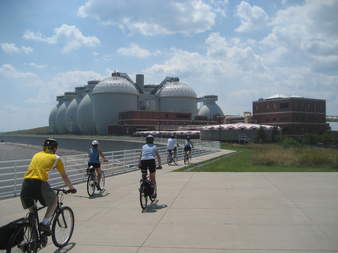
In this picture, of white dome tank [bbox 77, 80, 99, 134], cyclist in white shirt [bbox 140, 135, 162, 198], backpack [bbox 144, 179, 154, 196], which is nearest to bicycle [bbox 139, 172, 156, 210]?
backpack [bbox 144, 179, 154, 196]

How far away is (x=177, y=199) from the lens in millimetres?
10578

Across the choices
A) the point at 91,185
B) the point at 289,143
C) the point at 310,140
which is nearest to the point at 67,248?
the point at 91,185

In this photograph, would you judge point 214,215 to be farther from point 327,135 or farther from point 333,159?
point 327,135

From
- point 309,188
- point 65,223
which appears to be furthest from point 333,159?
point 65,223

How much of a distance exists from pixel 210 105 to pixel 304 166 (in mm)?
129933

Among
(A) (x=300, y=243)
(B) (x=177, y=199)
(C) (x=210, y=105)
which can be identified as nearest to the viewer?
(A) (x=300, y=243)

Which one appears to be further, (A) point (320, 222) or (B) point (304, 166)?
(B) point (304, 166)

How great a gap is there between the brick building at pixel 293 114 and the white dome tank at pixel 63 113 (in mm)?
92673

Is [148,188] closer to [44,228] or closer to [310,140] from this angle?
[44,228]

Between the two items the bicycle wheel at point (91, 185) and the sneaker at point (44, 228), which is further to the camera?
the bicycle wheel at point (91, 185)

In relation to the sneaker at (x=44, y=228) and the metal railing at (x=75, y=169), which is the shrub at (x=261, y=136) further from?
the sneaker at (x=44, y=228)

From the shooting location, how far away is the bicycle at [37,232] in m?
4.84

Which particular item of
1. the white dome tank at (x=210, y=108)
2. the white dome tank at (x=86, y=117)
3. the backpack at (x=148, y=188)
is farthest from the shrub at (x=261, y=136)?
the white dome tank at (x=86, y=117)

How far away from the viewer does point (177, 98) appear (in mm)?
128875
